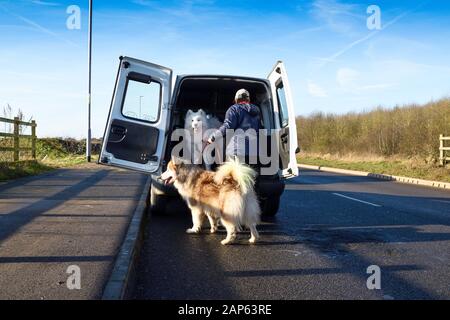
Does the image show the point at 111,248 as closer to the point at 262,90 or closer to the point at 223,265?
the point at 223,265

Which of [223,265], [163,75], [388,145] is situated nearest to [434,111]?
[388,145]

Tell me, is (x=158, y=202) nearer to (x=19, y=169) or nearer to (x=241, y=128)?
(x=241, y=128)

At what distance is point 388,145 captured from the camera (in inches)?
1255

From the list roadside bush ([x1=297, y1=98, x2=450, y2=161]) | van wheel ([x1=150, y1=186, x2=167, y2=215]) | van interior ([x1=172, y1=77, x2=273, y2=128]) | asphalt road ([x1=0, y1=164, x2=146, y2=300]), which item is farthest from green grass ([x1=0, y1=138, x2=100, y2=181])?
roadside bush ([x1=297, y1=98, x2=450, y2=161])

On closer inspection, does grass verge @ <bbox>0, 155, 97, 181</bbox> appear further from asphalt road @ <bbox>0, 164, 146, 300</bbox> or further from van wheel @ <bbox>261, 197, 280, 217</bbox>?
van wheel @ <bbox>261, 197, 280, 217</bbox>

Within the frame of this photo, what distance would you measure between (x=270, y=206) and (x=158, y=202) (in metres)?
2.07

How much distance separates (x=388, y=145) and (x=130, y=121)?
1085 inches

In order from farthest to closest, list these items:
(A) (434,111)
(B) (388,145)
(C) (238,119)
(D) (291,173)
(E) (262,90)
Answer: (B) (388,145) → (A) (434,111) → (E) (262,90) → (D) (291,173) → (C) (238,119)

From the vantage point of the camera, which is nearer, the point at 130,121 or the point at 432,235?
the point at 432,235

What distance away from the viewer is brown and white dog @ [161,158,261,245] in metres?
6.16

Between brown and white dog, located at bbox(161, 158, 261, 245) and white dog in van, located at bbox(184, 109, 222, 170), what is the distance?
0.74 meters

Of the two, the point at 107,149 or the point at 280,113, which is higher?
the point at 280,113

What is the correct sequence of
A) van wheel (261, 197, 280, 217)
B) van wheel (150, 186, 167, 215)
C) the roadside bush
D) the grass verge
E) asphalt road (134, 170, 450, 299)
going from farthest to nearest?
the roadside bush
the grass verge
van wheel (261, 197, 280, 217)
van wheel (150, 186, 167, 215)
asphalt road (134, 170, 450, 299)

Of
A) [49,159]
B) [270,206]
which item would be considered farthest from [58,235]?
[49,159]
